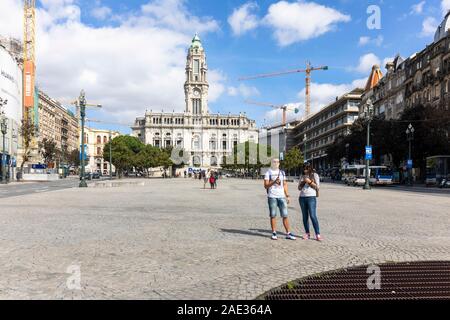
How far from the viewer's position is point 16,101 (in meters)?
66.2

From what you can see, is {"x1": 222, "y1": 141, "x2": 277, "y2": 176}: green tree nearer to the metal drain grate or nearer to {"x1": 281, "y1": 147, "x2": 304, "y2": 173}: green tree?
{"x1": 281, "y1": 147, "x2": 304, "y2": 173}: green tree

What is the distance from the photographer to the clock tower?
506 feet

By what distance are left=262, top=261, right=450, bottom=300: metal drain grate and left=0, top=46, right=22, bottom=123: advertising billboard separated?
2531 inches

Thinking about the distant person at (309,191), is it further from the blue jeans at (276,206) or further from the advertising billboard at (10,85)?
the advertising billboard at (10,85)

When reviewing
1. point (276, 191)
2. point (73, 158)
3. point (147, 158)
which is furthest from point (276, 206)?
point (73, 158)

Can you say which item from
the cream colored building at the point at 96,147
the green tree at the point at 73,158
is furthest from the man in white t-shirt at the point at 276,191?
the cream colored building at the point at 96,147

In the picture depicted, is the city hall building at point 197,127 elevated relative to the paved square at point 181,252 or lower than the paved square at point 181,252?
elevated

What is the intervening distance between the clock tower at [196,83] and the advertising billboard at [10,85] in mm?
87948

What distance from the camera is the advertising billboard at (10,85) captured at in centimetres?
5900

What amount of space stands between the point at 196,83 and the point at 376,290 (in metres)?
152
